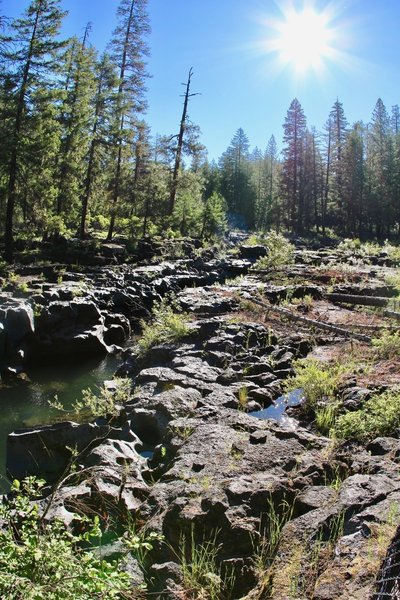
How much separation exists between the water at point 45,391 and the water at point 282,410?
4.35 m

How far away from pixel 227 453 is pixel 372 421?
2.33 m

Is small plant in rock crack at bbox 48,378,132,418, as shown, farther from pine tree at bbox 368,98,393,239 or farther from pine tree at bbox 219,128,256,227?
pine tree at bbox 219,128,256,227

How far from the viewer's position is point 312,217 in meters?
69.4

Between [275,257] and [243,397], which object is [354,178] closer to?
[275,257]

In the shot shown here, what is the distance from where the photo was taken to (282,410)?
9156 mm

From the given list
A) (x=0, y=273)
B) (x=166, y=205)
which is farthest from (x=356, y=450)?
(x=166, y=205)

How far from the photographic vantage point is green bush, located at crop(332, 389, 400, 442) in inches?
279

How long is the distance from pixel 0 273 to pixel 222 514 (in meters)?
17.0

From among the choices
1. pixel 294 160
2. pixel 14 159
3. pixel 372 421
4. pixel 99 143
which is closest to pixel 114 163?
pixel 99 143

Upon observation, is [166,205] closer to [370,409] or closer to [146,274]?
[146,274]

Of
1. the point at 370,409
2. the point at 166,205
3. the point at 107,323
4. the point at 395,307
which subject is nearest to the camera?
the point at 370,409

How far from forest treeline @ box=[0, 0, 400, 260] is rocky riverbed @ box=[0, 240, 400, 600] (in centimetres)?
934

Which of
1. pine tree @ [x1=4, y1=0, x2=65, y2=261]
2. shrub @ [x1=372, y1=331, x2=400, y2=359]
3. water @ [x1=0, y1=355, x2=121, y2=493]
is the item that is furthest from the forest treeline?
shrub @ [x1=372, y1=331, x2=400, y2=359]

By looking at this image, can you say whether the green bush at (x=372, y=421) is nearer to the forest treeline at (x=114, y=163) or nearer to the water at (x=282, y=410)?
the water at (x=282, y=410)
